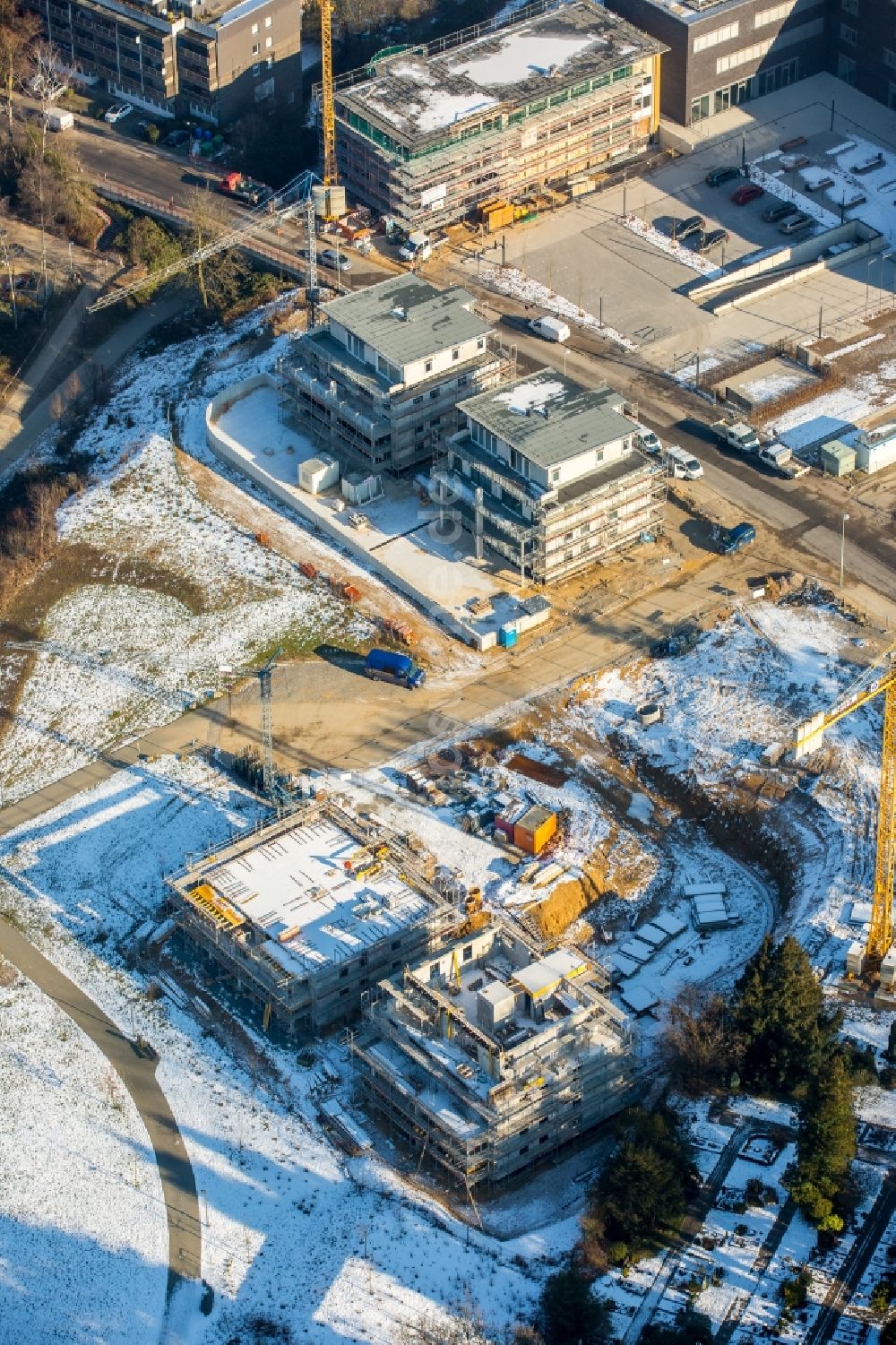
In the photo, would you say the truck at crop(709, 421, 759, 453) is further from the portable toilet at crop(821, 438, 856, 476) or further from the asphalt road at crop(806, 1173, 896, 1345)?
the asphalt road at crop(806, 1173, 896, 1345)

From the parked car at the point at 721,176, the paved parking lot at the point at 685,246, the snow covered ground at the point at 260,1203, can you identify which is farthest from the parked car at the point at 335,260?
the snow covered ground at the point at 260,1203

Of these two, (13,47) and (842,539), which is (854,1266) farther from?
(13,47)

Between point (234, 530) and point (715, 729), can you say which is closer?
point (715, 729)

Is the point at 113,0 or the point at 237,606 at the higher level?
the point at 113,0

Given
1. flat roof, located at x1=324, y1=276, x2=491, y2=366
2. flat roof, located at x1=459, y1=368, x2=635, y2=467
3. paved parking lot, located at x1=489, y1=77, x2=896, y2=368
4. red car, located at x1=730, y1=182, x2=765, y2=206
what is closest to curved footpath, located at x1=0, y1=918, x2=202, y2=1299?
flat roof, located at x1=459, y1=368, x2=635, y2=467

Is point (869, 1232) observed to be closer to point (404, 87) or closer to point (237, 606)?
point (237, 606)

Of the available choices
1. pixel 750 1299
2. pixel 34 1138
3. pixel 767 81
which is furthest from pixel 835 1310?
pixel 767 81
